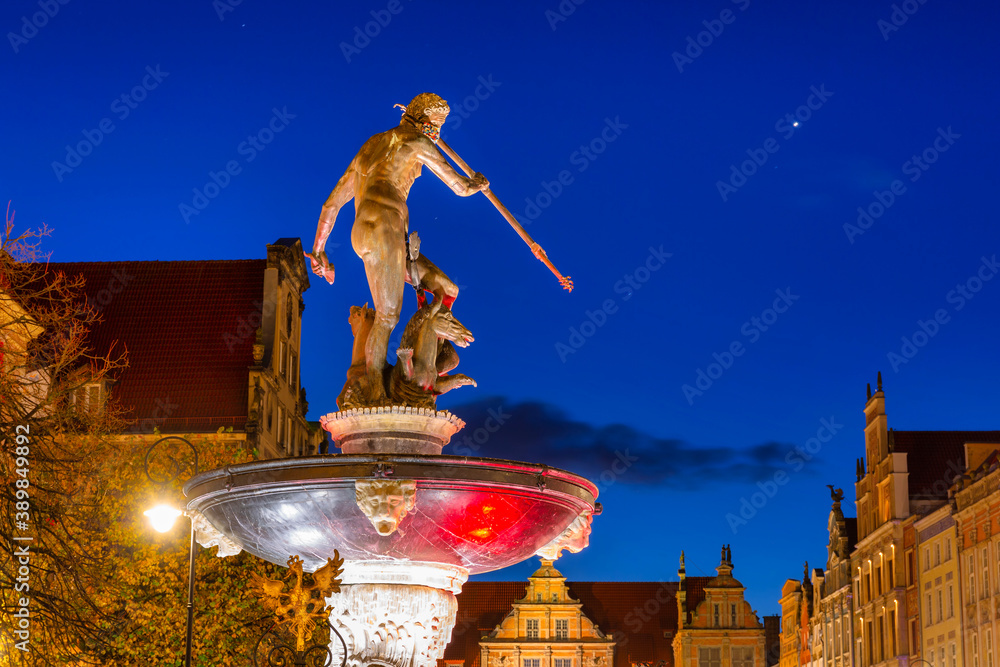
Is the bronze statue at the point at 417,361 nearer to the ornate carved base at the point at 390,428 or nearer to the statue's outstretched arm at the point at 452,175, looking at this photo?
the ornate carved base at the point at 390,428

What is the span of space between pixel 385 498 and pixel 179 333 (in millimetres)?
29852

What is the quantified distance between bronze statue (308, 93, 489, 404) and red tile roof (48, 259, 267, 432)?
25.0 m

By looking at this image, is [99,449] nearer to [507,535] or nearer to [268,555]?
[268,555]

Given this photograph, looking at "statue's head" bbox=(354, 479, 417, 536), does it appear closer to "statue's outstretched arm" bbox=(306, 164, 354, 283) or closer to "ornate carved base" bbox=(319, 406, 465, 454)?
"ornate carved base" bbox=(319, 406, 465, 454)

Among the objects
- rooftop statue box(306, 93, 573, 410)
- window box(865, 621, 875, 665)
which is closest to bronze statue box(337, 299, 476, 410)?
rooftop statue box(306, 93, 573, 410)

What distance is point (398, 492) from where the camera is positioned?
7809 millimetres

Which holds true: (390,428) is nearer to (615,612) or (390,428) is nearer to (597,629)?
(597,629)

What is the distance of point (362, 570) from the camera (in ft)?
27.9

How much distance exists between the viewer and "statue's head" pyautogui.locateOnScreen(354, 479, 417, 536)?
7801 mm

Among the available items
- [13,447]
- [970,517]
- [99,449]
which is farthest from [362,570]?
[970,517]

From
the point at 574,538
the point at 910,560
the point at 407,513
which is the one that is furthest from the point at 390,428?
the point at 910,560

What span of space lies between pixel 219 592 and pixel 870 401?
118ft

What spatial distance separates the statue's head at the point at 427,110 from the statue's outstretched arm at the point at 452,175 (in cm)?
31

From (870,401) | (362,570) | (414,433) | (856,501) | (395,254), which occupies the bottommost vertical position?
(362,570)
